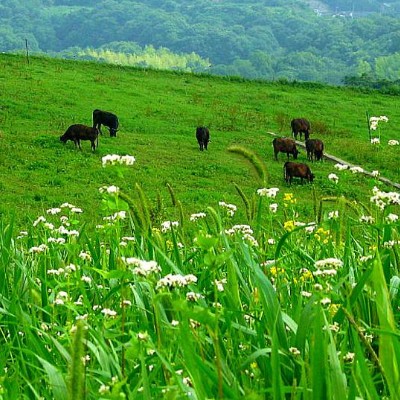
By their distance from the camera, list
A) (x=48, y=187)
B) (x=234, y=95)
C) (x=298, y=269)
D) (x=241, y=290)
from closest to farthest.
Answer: (x=241, y=290)
(x=298, y=269)
(x=48, y=187)
(x=234, y=95)

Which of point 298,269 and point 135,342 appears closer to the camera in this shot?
point 135,342

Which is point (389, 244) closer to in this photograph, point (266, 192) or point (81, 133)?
point (266, 192)

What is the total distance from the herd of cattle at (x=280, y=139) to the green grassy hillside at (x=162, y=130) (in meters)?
0.35

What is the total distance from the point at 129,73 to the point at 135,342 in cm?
4604

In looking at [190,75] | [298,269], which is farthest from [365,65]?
[298,269]

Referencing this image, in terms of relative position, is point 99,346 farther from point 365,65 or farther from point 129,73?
point 365,65

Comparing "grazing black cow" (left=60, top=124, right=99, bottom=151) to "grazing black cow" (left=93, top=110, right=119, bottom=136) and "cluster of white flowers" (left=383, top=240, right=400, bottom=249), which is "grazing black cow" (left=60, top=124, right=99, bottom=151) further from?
"cluster of white flowers" (left=383, top=240, right=400, bottom=249)

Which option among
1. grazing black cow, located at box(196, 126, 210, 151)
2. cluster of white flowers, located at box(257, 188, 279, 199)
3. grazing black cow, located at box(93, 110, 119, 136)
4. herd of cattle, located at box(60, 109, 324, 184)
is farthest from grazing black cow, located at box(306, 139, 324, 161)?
cluster of white flowers, located at box(257, 188, 279, 199)

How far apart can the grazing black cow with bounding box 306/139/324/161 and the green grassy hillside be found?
1.69ft

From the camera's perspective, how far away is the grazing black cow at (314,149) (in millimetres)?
30797

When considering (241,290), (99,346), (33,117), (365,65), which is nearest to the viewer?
(99,346)

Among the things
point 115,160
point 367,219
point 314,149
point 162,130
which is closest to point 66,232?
point 115,160

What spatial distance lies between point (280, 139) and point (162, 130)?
5517mm

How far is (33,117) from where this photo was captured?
3297 centimetres
